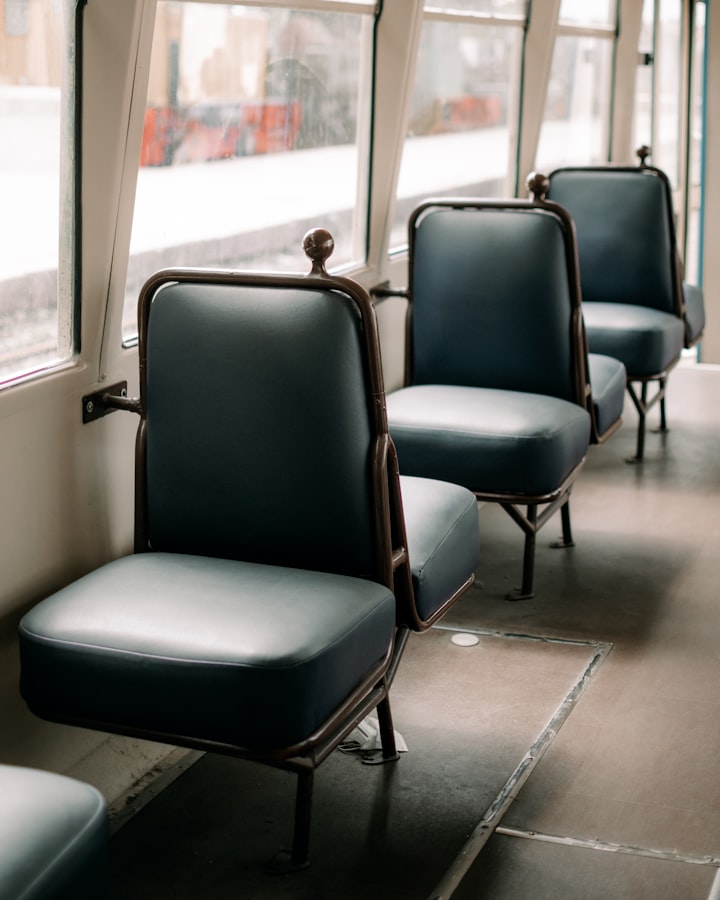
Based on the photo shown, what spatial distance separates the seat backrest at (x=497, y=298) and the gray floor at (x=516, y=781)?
2.19 ft

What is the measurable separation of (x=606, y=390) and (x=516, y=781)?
190 centimetres

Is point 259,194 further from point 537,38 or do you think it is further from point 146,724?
point 537,38

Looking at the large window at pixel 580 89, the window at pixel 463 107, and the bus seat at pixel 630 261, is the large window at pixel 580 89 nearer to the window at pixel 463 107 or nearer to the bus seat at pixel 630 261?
the window at pixel 463 107

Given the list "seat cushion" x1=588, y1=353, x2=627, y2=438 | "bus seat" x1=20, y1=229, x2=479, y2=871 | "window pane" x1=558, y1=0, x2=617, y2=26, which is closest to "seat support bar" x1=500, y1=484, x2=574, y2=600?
"seat cushion" x1=588, y1=353, x2=627, y2=438

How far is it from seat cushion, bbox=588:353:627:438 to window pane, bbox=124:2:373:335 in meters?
0.95

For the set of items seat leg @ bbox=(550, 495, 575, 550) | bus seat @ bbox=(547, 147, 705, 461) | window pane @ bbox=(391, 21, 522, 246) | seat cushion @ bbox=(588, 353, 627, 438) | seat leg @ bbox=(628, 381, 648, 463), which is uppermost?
window pane @ bbox=(391, 21, 522, 246)

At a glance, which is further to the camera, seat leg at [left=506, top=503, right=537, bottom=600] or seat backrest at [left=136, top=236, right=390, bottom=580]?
seat leg at [left=506, top=503, right=537, bottom=600]

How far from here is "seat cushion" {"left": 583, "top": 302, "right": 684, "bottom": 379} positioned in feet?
17.0

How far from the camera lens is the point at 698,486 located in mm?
5164

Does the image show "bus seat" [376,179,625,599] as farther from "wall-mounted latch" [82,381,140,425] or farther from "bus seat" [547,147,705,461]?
"wall-mounted latch" [82,381,140,425]

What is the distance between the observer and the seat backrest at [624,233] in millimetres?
5438

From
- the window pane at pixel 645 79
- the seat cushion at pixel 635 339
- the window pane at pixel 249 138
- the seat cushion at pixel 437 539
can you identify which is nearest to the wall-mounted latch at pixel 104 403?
the window pane at pixel 249 138

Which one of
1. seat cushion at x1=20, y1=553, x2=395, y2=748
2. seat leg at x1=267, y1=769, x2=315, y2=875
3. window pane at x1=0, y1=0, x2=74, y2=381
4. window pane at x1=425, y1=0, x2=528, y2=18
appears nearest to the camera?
seat cushion at x1=20, y1=553, x2=395, y2=748

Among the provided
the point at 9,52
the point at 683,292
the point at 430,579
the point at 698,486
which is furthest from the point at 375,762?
the point at 683,292
